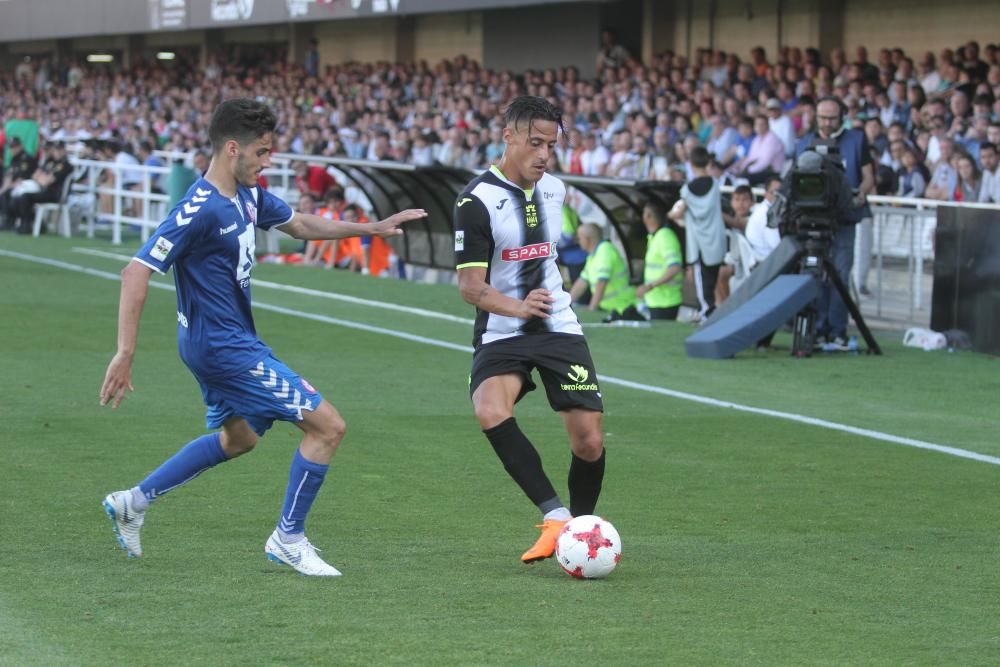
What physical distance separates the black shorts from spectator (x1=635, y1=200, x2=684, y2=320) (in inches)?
409

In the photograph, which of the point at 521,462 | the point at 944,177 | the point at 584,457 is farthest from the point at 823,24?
the point at 521,462

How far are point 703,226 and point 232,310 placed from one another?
10.8 meters

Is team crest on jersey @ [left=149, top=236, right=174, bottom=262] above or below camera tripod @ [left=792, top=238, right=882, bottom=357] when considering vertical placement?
above

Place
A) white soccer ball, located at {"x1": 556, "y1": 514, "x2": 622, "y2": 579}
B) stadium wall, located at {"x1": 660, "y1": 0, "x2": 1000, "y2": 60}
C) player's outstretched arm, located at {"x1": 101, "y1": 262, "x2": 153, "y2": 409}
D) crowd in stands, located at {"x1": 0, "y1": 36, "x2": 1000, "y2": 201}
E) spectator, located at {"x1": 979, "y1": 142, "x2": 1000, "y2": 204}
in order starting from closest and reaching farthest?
player's outstretched arm, located at {"x1": 101, "y1": 262, "x2": 153, "y2": 409}, white soccer ball, located at {"x1": 556, "y1": 514, "x2": 622, "y2": 579}, spectator, located at {"x1": 979, "y1": 142, "x2": 1000, "y2": 204}, crowd in stands, located at {"x1": 0, "y1": 36, "x2": 1000, "y2": 201}, stadium wall, located at {"x1": 660, "y1": 0, "x2": 1000, "y2": 60}

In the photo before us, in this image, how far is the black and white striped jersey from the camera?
6328 millimetres

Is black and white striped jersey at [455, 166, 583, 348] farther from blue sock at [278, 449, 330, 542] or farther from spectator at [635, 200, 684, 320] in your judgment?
spectator at [635, 200, 684, 320]

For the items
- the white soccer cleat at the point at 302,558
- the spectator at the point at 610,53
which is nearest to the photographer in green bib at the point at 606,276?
the white soccer cleat at the point at 302,558

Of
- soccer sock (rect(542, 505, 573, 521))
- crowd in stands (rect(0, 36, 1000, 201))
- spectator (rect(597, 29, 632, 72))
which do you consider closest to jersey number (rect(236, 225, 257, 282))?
soccer sock (rect(542, 505, 573, 521))

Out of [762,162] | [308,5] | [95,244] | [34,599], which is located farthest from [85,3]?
[34,599]

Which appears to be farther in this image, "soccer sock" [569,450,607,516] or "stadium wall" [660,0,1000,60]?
"stadium wall" [660,0,1000,60]

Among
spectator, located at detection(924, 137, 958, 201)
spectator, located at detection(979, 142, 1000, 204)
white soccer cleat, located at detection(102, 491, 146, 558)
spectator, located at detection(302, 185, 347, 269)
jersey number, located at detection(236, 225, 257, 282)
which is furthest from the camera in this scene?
spectator, located at detection(302, 185, 347, 269)

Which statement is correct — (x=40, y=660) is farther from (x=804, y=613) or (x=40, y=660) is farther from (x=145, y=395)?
(x=145, y=395)

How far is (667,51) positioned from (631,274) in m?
11.5

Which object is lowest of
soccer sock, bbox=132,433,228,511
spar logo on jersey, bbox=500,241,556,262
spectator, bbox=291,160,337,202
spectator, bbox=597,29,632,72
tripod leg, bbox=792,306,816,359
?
tripod leg, bbox=792,306,816,359
